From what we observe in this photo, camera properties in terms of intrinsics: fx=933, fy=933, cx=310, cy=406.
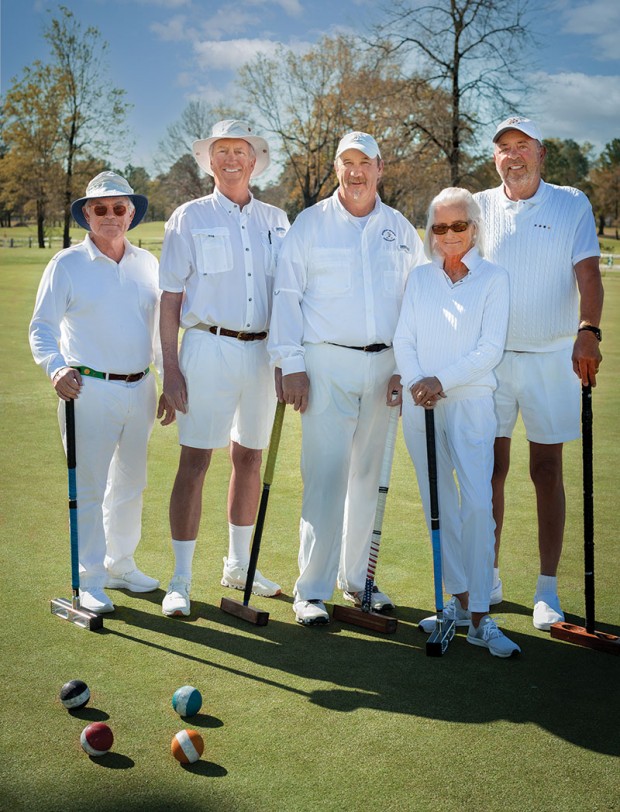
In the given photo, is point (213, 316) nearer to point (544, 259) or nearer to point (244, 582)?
point (244, 582)

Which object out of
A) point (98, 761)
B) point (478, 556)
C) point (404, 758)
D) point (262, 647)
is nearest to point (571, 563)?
point (478, 556)

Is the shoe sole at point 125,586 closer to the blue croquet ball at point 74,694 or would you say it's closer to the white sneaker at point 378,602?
the white sneaker at point 378,602

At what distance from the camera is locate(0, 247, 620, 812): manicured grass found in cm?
279

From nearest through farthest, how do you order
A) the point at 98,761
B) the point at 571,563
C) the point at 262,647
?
the point at 98,761, the point at 262,647, the point at 571,563

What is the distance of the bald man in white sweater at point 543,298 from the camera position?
423 cm

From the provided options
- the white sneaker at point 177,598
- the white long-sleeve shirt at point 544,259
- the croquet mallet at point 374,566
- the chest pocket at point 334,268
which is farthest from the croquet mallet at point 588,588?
the white sneaker at point 177,598

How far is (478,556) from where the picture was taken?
12.9ft

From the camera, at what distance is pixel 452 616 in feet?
13.5

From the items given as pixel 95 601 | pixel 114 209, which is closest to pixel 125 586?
pixel 95 601

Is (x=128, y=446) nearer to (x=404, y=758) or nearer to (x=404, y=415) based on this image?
(x=404, y=415)

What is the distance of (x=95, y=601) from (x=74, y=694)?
1.07 m

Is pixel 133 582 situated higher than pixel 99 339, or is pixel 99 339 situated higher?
pixel 99 339

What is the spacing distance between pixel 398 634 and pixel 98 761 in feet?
5.18

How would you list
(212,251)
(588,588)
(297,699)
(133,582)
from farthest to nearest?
(133,582)
(212,251)
(588,588)
(297,699)
